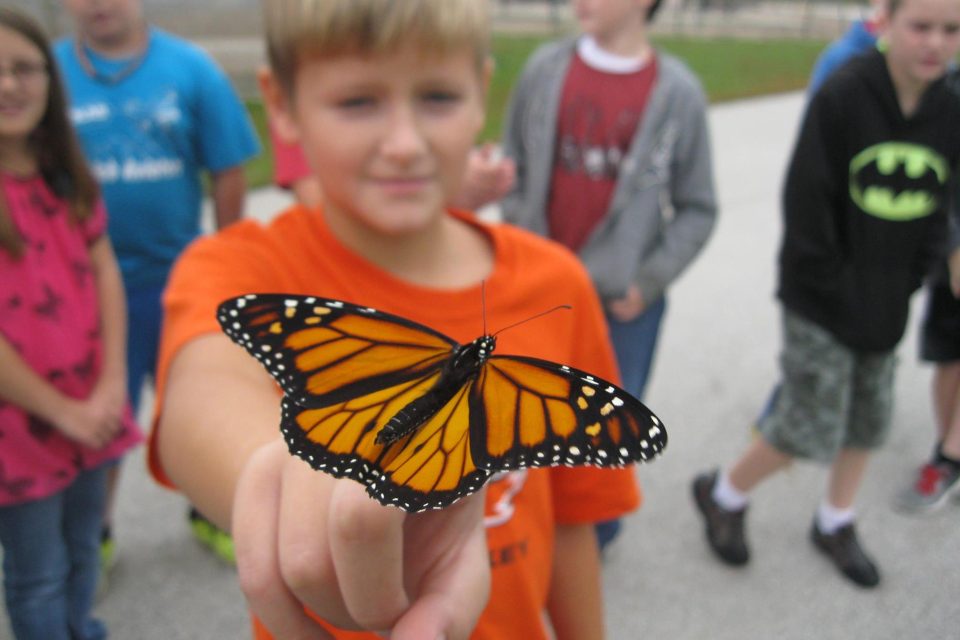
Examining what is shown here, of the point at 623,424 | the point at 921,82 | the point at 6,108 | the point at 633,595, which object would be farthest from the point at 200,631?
the point at 921,82

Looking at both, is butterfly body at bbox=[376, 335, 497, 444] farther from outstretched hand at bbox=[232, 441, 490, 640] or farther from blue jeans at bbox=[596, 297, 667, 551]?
blue jeans at bbox=[596, 297, 667, 551]

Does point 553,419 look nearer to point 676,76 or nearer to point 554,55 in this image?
point 676,76

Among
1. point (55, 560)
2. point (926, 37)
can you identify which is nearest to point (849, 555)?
point (926, 37)

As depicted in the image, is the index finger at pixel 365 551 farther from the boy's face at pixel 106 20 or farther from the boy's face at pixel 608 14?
the boy's face at pixel 106 20

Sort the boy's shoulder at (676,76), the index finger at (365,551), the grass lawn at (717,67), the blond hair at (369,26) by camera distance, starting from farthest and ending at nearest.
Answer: the grass lawn at (717,67)
the boy's shoulder at (676,76)
the blond hair at (369,26)
the index finger at (365,551)

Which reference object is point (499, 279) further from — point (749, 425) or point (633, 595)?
point (749, 425)

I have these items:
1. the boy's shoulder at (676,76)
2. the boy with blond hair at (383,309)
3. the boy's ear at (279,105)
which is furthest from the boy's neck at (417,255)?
the boy's shoulder at (676,76)
